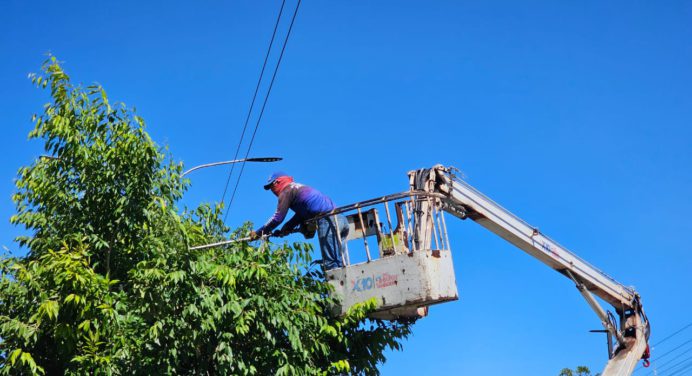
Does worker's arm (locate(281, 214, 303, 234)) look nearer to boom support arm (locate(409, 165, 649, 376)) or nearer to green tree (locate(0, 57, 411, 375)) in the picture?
green tree (locate(0, 57, 411, 375))

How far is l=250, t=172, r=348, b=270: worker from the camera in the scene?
1241cm

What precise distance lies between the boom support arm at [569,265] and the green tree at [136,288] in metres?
2.76

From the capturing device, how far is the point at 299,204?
12.6 m

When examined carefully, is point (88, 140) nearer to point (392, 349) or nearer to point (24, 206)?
point (24, 206)

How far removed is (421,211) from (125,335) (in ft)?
14.6

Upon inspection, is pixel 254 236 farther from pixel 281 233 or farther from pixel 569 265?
pixel 569 265

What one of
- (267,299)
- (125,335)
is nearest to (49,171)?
(125,335)

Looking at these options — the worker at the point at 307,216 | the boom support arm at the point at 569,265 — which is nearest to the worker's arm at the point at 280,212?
the worker at the point at 307,216

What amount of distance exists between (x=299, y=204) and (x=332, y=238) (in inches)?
27.5

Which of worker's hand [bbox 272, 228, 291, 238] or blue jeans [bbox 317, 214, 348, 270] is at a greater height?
worker's hand [bbox 272, 228, 291, 238]

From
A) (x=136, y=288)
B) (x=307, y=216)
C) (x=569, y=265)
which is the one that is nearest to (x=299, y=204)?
(x=307, y=216)

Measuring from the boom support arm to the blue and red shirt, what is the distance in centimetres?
213

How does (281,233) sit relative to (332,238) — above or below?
above

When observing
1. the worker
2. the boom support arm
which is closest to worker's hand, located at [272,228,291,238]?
the worker
